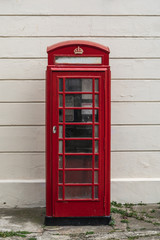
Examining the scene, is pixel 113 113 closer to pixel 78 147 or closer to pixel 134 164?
pixel 134 164

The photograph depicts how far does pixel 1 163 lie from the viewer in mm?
5387

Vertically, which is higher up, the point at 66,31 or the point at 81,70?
the point at 66,31

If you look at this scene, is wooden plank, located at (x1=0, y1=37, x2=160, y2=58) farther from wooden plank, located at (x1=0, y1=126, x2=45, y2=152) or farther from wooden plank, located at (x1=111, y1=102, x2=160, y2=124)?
wooden plank, located at (x1=0, y1=126, x2=45, y2=152)

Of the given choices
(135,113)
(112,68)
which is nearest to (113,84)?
(112,68)

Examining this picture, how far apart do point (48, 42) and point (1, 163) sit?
2185 mm

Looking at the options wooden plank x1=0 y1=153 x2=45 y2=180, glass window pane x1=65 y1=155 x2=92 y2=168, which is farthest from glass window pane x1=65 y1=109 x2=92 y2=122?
wooden plank x1=0 y1=153 x2=45 y2=180

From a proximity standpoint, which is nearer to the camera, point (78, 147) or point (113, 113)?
point (78, 147)

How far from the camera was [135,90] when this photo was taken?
5.46 metres

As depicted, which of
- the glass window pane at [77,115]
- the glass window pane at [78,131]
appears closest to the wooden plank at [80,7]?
the glass window pane at [77,115]

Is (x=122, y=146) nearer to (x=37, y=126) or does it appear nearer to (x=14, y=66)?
(x=37, y=126)

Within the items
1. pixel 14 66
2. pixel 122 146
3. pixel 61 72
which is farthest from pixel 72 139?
pixel 14 66

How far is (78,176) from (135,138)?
1462 millimetres

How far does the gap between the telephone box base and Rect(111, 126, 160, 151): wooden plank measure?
1.36 m

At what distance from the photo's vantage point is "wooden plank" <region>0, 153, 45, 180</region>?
5391mm
